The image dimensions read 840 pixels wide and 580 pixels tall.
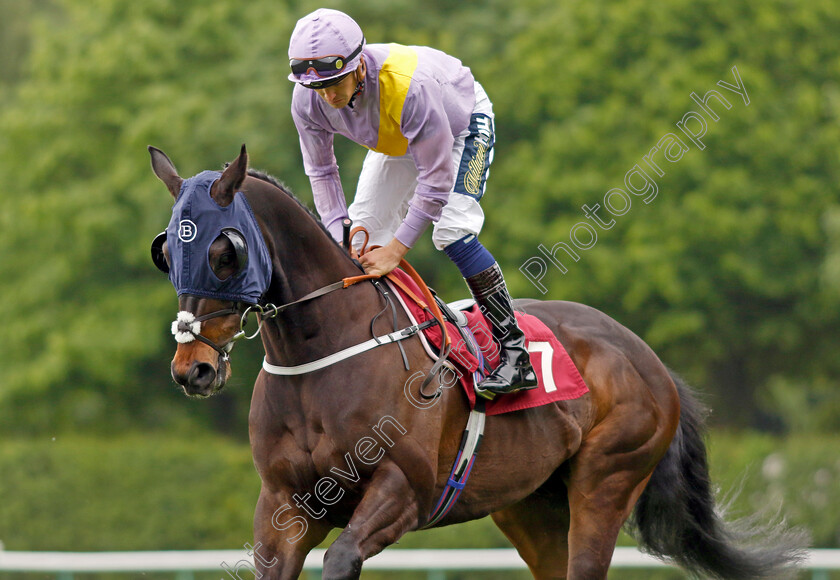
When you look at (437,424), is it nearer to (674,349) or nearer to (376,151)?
(376,151)

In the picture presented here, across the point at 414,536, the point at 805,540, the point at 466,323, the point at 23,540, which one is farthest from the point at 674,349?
the point at 466,323

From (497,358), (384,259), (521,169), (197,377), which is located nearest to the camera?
(197,377)

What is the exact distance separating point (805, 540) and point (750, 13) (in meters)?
11.6

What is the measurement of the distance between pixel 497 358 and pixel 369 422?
823mm

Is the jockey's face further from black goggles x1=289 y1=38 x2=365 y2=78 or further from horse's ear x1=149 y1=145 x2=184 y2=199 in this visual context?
horse's ear x1=149 y1=145 x2=184 y2=199

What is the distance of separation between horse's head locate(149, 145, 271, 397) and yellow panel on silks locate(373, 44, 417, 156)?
0.71 metres

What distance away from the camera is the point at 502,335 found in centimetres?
451

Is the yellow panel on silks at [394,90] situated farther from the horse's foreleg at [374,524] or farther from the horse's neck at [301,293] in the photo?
the horse's foreleg at [374,524]

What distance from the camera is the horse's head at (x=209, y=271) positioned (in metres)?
3.46

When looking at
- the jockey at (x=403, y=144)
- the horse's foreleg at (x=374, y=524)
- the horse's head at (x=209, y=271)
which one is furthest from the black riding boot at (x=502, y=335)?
the horse's head at (x=209, y=271)

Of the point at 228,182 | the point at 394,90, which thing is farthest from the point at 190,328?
the point at 394,90

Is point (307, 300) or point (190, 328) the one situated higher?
point (190, 328)

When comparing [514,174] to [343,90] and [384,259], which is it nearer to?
[384,259]

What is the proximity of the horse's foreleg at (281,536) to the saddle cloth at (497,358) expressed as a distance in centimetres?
75
